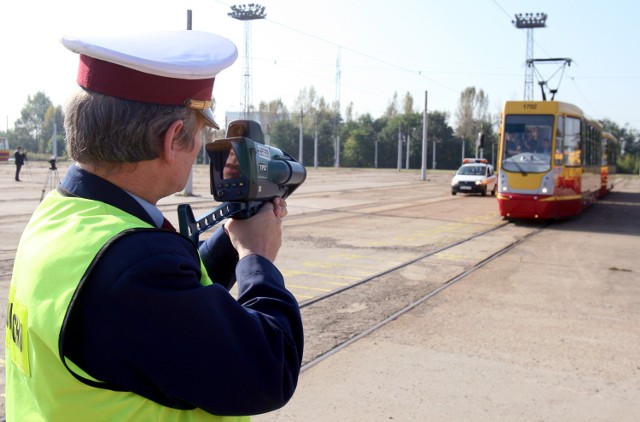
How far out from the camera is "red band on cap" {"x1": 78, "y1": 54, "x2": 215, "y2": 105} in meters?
1.37

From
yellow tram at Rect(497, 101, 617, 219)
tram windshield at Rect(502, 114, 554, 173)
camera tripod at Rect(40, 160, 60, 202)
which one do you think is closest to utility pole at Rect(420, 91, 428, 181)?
camera tripod at Rect(40, 160, 60, 202)

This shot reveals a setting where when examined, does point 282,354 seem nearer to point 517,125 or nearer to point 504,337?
point 504,337

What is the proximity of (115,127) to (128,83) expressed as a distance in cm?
10

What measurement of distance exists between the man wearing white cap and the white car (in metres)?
28.7

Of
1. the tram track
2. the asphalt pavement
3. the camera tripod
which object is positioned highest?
the camera tripod

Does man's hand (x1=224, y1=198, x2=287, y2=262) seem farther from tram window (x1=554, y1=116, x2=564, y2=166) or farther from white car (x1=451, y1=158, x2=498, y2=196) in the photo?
white car (x1=451, y1=158, x2=498, y2=196)

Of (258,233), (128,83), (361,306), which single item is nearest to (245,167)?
(258,233)

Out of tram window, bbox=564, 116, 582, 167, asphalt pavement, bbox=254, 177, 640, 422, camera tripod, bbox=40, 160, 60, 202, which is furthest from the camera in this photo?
camera tripod, bbox=40, 160, 60, 202

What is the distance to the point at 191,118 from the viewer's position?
1475mm

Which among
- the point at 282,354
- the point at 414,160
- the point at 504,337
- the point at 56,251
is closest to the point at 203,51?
the point at 56,251

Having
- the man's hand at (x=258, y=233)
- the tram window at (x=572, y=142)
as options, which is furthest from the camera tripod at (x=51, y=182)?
the man's hand at (x=258, y=233)

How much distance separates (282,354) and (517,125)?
16.2 m

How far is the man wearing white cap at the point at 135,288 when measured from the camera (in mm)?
1209

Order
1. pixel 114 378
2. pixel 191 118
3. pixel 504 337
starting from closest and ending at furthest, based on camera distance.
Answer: pixel 114 378, pixel 191 118, pixel 504 337
